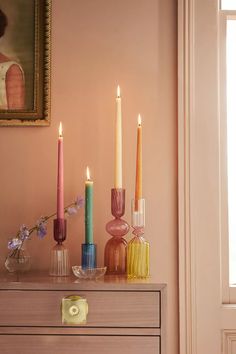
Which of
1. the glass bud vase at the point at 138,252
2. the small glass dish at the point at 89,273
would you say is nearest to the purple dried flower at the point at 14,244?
the small glass dish at the point at 89,273

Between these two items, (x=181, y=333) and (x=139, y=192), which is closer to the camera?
(x=139, y=192)

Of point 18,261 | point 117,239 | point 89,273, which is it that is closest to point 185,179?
point 117,239

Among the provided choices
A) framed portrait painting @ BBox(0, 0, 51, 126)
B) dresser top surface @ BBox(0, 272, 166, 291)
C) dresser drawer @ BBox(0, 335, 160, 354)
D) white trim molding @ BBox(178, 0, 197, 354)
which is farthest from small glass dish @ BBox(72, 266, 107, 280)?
framed portrait painting @ BBox(0, 0, 51, 126)

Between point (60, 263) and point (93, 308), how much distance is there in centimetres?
20

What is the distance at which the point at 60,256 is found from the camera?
1271mm

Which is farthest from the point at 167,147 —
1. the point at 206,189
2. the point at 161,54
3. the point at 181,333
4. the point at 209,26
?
the point at 181,333

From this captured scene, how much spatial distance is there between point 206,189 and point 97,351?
1.84 ft

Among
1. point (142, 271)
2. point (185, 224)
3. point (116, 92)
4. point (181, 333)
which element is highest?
point (116, 92)

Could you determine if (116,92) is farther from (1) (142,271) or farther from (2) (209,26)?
(1) (142,271)

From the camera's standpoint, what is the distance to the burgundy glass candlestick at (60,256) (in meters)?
1.26

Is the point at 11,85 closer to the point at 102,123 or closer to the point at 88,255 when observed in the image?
the point at 102,123

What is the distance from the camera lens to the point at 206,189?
4.66ft

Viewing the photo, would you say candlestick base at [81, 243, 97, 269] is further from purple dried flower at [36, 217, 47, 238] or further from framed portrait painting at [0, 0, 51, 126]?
framed portrait painting at [0, 0, 51, 126]

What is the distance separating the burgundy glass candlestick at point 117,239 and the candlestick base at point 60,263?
0.33 ft
